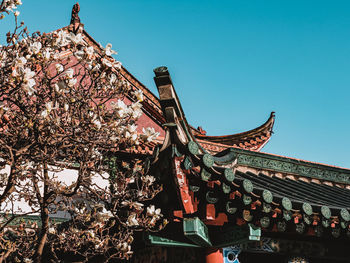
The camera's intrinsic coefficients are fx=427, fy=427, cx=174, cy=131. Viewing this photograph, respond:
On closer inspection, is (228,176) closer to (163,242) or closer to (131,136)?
(131,136)

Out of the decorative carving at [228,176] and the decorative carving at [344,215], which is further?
the decorative carving at [344,215]

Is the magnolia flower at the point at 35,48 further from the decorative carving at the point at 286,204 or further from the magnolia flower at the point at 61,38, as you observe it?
the decorative carving at the point at 286,204

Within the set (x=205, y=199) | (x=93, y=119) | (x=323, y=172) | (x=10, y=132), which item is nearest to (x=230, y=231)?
(x=205, y=199)

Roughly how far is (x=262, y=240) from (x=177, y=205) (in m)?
1.42

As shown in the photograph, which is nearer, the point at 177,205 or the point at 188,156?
the point at 188,156

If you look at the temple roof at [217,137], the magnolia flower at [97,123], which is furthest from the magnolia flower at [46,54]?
the temple roof at [217,137]

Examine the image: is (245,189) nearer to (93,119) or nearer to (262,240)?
(262,240)

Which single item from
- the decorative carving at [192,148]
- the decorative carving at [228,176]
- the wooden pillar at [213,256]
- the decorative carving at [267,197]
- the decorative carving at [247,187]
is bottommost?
the wooden pillar at [213,256]

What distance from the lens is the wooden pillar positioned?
553 cm

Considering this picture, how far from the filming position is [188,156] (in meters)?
5.04

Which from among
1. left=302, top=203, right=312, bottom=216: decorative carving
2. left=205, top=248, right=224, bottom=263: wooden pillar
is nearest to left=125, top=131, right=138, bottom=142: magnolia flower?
left=205, top=248, right=224, bottom=263: wooden pillar

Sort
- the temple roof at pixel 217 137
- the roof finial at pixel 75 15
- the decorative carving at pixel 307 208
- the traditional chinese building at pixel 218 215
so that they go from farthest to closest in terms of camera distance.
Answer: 1. the temple roof at pixel 217 137
2. the roof finial at pixel 75 15
3. the decorative carving at pixel 307 208
4. the traditional chinese building at pixel 218 215

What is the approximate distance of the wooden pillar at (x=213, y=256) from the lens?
553 centimetres

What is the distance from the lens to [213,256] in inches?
218
